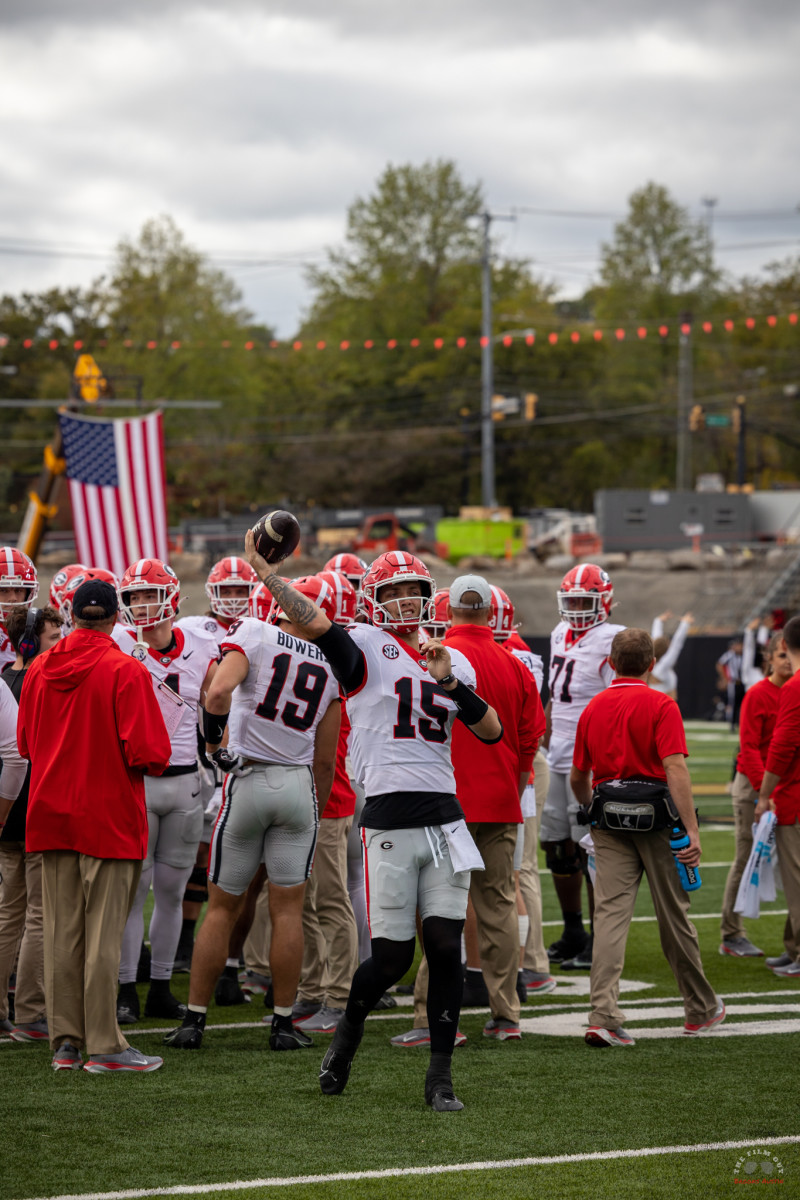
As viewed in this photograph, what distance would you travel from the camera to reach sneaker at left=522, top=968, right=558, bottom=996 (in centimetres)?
716

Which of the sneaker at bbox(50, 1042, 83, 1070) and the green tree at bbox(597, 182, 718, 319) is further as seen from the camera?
the green tree at bbox(597, 182, 718, 319)

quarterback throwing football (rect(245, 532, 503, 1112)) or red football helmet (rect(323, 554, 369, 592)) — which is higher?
red football helmet (rect(323, 554, 369, 592))

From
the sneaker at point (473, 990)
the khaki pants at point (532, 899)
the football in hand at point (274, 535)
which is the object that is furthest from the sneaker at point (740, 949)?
the football in hand at point (274, 535)

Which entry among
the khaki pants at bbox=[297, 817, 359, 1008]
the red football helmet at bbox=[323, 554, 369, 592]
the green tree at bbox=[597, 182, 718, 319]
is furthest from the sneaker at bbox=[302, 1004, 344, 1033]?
the green tree at bbox=[597, 182, 718, 319]

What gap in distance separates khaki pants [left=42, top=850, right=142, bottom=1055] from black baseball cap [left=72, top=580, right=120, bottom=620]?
99cm

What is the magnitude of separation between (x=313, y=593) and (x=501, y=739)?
3.58ft

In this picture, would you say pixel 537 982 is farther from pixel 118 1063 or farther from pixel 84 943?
pixel 84 943

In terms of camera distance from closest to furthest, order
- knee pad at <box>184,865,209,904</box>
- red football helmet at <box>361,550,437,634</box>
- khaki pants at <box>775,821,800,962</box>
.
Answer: red football helmet at <box>361,550,437,634</box>
knee pad at <box>184,865,209,904</box>
khaki pants at <box>775,821,800,962</box>

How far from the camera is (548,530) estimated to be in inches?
1758

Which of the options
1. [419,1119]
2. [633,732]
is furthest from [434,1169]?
[633,732]

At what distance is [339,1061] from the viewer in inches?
195

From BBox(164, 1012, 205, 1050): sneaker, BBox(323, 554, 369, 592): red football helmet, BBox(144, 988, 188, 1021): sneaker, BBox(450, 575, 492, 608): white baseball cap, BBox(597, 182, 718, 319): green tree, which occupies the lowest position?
BBox(144, 988, 188, 1021): sneaker

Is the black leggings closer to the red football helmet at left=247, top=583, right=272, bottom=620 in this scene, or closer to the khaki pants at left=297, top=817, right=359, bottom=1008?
the khaki pants at left=297, top=817, right=359, bottom=1008

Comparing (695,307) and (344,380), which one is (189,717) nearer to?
(344,380)
